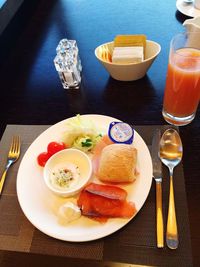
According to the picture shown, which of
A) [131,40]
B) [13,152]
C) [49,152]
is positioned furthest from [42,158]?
[131,40]

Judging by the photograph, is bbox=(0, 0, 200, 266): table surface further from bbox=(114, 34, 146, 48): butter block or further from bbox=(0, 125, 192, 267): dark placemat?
bbox=(114, 34, 146, 48): butter block

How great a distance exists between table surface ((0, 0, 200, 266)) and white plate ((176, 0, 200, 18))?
3 centimetres

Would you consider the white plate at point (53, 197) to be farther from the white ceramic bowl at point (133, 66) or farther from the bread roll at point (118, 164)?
the white ceramic bowl at point (133, 66)

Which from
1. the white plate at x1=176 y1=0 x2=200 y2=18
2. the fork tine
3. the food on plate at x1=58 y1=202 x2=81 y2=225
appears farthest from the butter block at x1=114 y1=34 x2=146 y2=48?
the food on plate at x1=58 y1=202 x2=81 y2=225

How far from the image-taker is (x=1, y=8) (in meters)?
1.43

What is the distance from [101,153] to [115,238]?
0.27 meters

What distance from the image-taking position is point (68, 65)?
3.34ft

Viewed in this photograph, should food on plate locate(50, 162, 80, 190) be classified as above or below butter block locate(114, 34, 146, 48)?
below

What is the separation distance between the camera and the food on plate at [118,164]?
705mm

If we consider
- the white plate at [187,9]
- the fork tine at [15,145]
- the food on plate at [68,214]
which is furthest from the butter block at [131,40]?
the food on plate at [68,214]

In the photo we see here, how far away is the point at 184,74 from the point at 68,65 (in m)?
0.51

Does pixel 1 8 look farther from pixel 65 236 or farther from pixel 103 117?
pixel 65 236

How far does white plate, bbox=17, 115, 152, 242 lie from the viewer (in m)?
0.64

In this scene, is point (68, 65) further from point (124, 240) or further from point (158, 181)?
point (124, 240)
